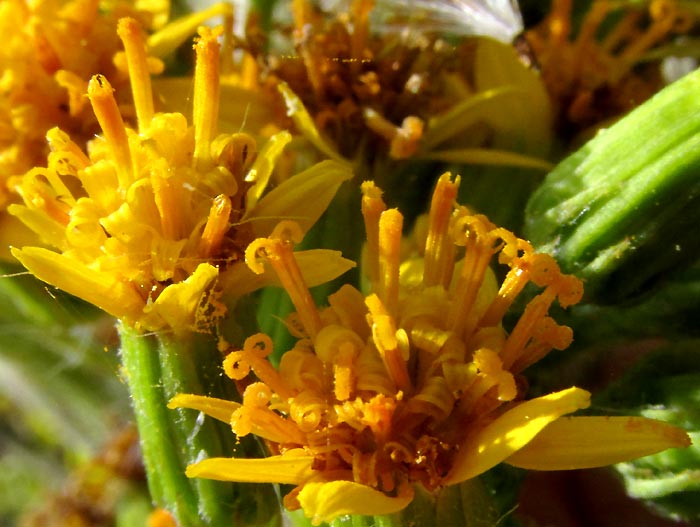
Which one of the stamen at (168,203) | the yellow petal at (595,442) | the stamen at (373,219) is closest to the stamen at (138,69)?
the stamen at (168,203)

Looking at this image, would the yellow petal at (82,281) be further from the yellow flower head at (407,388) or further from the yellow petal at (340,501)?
the yellow petal at (340,501)

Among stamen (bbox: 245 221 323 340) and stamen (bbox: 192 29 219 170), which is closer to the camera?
stamen (bbox: 245 221 323 340)

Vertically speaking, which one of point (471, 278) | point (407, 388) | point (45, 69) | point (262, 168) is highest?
point (45, 69)

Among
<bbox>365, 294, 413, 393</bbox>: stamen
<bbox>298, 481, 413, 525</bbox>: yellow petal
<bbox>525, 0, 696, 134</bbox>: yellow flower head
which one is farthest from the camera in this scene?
<bbox>525, 0, 696, 134</bbox>: yellow flower head

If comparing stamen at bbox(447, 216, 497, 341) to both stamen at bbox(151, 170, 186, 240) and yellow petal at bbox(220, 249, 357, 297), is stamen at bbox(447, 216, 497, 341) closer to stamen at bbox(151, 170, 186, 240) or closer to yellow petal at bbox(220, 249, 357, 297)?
yellow petal at bbox(220, 249, 357, 297)

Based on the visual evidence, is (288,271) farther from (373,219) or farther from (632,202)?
(632,202)

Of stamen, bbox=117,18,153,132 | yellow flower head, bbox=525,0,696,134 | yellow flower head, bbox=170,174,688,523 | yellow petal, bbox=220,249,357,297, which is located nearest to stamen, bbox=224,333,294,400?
yellow flower head, bbox=170,174,688,523

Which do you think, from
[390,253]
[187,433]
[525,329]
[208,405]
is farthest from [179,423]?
[525,329]

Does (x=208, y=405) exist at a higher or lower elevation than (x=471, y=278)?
lower
